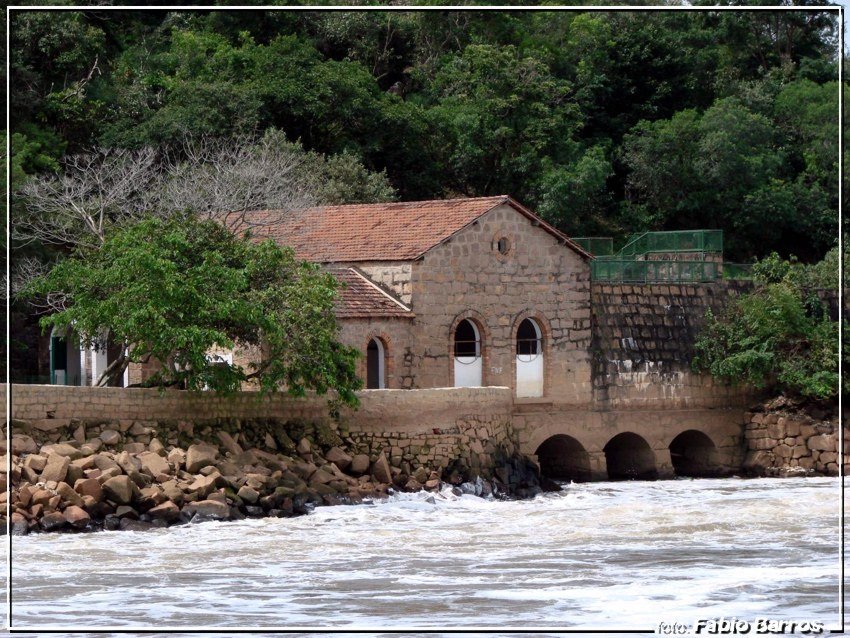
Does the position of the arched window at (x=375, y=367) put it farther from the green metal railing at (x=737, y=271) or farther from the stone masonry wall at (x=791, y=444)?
the green metal railing at (x=737, y=271)

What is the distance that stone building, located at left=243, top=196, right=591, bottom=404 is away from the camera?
3375 cm

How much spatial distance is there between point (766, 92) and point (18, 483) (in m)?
15.9

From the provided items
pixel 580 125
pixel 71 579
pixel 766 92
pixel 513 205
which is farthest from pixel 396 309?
pixel 71 579

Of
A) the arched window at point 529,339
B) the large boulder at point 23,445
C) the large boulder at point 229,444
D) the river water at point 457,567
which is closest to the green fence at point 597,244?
the arched window at point 529,339

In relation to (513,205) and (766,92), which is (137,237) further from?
(766,92)

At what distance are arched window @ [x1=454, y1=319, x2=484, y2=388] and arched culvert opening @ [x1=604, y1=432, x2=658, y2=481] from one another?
376 cm

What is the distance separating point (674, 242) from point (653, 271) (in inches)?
29.1

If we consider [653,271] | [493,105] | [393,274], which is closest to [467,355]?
[393,274]

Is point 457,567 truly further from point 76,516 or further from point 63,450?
point 63,450

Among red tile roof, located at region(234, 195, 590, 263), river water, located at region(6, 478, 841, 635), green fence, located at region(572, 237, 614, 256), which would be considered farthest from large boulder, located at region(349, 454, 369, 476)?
green fence, located at region(572, 237, 614, 256)

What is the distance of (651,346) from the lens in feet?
121

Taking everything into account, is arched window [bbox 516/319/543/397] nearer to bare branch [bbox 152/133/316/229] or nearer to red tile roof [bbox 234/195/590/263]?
red tile roof [bbox 234/195/590/263]

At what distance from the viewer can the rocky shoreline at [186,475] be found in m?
26.1

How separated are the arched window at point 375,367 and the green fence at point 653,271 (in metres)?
5.63
